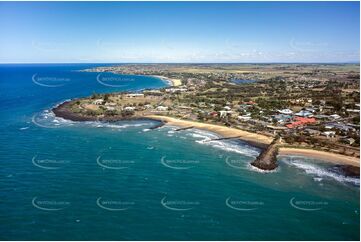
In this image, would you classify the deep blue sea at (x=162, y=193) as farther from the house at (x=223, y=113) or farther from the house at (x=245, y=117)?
the house at (x=223, y=113)

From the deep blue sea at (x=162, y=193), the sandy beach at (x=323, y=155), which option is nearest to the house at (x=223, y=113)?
the deep blue sea at (x=162, y=193)

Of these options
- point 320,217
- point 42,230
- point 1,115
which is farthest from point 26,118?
point 320,217

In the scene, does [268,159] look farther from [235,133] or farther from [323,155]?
[235,133]

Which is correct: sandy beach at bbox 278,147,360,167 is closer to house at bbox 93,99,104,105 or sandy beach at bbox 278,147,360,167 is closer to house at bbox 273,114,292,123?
house at bbox 273,114,292,123

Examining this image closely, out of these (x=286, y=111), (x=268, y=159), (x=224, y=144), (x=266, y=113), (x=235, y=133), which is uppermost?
(x=286, y=111)

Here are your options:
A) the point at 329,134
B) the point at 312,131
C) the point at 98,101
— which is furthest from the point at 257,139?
the point at 98,101

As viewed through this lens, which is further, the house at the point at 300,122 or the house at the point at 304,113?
the house at the point at 304,113
